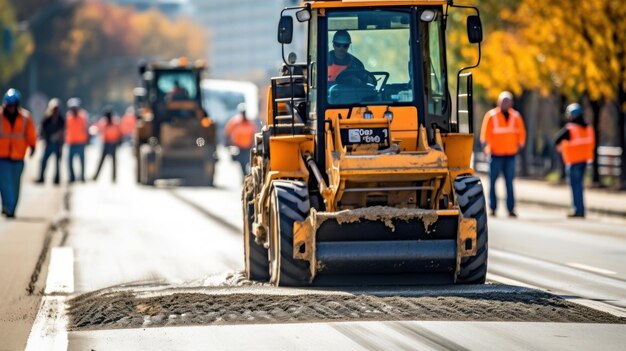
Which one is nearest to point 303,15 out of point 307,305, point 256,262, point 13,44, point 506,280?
point 256,262

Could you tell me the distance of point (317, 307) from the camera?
11539 millimetres

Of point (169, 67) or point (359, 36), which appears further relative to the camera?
point (169, 67)

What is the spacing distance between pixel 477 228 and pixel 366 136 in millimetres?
1276

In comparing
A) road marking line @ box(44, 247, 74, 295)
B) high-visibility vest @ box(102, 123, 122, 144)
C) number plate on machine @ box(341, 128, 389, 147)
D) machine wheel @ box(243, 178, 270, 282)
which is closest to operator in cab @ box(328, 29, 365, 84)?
number plate on machine @ box(341, 128, 389, 147)

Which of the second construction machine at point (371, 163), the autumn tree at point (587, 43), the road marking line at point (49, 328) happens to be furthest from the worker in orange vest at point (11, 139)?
the autumn tree at point (587, 43)

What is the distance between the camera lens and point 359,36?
14.1m

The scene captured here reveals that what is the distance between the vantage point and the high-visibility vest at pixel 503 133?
2523 centimetres

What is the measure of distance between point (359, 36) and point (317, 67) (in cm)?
47

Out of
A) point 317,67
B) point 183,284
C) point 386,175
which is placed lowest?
point 183,284

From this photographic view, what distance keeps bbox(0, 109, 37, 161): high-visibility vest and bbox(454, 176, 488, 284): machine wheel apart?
Answer: 481 inches

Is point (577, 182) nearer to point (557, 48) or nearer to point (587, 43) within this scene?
point (587, 43)

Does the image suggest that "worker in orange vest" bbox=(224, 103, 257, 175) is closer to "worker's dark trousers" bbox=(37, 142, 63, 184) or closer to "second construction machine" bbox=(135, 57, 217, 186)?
"second construction machine" bbox=(135, 57, 217, 186)

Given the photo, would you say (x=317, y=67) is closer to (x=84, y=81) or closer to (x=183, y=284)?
(x=183, y=284)

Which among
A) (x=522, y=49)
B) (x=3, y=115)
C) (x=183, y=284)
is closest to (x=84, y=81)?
(x=522, y=49)
